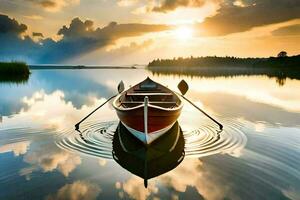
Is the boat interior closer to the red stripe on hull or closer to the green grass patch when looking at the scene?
the red stripe on hull

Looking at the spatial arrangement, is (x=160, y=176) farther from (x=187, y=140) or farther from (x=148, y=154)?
(x=187, y=140)

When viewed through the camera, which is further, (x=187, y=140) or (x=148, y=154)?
(x=187, y=140)

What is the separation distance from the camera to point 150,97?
19375mm

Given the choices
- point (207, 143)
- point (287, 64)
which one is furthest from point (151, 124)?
point (287, 64)

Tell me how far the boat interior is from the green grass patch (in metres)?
36.8

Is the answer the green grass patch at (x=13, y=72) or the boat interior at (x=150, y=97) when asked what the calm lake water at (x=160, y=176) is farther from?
the green grass patch at (x=13, y=72)

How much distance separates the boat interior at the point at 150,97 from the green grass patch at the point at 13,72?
36801mm

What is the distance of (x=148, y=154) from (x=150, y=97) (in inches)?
310

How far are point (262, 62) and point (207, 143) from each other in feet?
550

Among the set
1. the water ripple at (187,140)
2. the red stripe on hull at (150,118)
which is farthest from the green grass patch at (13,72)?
the red stripe on hull at (150,118)

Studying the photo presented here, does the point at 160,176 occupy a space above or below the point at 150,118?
below

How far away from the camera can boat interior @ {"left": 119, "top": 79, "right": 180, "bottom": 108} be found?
16.9 metres

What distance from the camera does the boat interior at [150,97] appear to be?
16925 millimetres

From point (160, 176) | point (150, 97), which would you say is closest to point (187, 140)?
point (160, 176)
